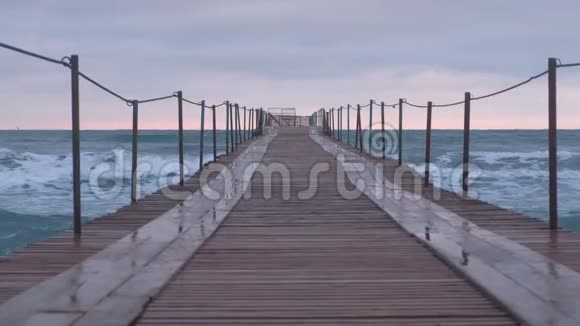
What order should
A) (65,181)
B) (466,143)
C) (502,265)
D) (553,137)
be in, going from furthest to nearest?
(65,181), (466,143), (553,137), (502,265)

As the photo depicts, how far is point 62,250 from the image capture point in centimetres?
463


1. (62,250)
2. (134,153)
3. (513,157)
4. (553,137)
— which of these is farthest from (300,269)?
(513,157)

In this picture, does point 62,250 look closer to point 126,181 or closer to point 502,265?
point 502,265

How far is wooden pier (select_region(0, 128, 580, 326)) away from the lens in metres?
3.16

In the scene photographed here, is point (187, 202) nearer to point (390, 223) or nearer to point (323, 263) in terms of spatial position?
point (390, 223)

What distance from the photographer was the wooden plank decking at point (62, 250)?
377cm

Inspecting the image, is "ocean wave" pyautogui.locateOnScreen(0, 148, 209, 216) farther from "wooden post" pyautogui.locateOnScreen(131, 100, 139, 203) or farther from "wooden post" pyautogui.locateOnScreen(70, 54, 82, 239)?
"wooden post" pyautogui.locateOnScreen(70, 54, 82, 239)

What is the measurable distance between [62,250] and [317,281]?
5.61ft

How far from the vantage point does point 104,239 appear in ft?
16.7

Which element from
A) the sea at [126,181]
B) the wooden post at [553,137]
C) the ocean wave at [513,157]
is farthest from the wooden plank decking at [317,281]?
the ocean wave at [513,157]

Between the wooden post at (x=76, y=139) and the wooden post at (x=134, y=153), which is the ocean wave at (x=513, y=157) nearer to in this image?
the wooden post at (x=134, y=153)

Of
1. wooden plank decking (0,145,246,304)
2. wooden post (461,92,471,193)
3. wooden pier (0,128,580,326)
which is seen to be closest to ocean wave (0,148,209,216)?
wooden post (461,92,471,193)

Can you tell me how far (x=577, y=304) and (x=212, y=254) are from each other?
2133 millimetres

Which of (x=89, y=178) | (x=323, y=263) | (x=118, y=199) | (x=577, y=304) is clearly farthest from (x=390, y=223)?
(x=89, y=178)
